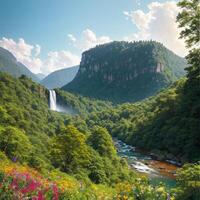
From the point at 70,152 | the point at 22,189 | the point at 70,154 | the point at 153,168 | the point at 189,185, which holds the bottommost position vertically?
the point at 153,168

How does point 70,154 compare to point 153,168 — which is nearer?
point 70,154

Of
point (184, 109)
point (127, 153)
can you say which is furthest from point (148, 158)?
point (184, 109)

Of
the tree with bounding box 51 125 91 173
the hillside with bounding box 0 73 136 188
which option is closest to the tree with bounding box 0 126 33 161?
the hillside with bounding box 0 73 136 188

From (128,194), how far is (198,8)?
Answer: 121ft

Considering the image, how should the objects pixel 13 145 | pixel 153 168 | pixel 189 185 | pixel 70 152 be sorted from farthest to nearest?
pixel 153 168 < pixel 70 152 < pixel 13 145 < pixel 189 185

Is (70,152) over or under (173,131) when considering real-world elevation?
under

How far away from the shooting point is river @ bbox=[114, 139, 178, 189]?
55.7m

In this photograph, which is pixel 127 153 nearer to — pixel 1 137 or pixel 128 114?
pixel 1 137

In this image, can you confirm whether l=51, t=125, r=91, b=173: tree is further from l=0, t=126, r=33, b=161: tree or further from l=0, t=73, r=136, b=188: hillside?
l=0, t=126, r=33, b=161: tree

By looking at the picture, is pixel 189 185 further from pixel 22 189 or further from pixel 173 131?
pixel 173 131

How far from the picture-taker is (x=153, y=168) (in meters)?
66.6

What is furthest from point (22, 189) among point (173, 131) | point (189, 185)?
point (173, 131)

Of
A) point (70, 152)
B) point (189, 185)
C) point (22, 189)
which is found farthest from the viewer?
point (70, 152)

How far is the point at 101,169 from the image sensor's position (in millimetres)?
43625
